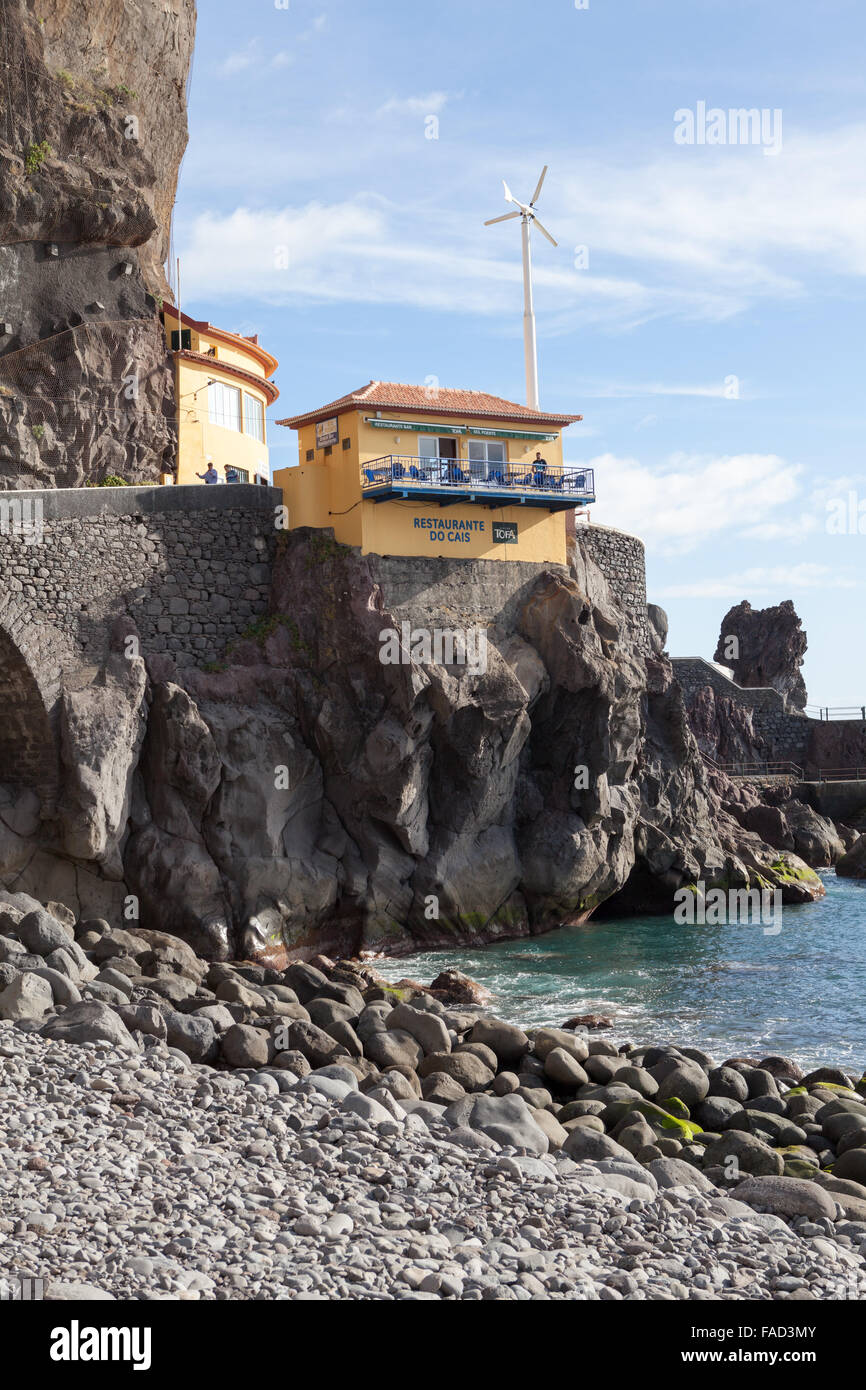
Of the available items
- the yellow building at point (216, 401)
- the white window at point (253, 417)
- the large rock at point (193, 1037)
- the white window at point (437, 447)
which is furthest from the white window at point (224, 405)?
the large rock at point (193, 1037)

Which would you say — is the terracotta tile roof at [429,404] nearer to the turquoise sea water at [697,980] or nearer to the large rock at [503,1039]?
the turquoise sea water at [697,980]

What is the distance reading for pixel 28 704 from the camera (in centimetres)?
2941

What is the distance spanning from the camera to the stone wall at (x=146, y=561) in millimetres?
30562

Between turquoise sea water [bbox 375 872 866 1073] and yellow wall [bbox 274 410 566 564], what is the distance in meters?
10.8

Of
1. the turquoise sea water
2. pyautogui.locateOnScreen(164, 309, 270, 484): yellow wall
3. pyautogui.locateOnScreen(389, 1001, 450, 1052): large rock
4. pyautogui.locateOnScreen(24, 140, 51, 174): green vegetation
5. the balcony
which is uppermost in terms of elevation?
pyautogui.locateOnScreen(24, 140, 51, 174): green vegetation

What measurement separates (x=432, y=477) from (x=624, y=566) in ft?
38.6

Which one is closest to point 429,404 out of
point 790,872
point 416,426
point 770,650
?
point 416,426

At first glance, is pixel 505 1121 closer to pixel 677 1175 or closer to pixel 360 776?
pixel 677 1175

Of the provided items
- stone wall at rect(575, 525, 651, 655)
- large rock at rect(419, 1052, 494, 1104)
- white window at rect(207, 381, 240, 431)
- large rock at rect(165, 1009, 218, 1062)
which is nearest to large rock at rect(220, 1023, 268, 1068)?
large rock at rect(165, 1009, 218, 1062)

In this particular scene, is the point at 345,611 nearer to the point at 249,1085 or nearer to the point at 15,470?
the point at 15,470

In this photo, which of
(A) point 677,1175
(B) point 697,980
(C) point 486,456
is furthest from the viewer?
(C) point 486,456

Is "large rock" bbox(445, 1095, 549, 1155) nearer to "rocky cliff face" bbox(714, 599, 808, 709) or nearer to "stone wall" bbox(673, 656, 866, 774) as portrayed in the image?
"stone wall" bbox(673, 656, 866, 774)

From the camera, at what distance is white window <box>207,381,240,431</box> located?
41.2m

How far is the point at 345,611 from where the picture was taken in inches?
1325
